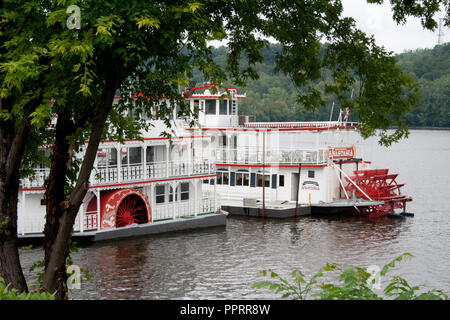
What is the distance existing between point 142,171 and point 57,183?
66.2ft

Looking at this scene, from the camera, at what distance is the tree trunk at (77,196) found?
28.7 ft

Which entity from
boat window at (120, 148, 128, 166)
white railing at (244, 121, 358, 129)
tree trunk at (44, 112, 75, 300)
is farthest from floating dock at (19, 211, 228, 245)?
tree trunk at (44, 112, 75, 300)

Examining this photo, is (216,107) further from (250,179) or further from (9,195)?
(9,195)

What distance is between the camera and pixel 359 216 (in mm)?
37375

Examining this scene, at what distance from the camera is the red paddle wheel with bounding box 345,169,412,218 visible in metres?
37.6

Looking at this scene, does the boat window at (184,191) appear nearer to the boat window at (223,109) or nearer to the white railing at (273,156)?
the white railing at (273,156)

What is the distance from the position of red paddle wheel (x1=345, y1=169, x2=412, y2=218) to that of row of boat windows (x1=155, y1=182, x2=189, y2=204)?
11181 millimetres

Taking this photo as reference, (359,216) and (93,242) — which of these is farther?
(359,216)

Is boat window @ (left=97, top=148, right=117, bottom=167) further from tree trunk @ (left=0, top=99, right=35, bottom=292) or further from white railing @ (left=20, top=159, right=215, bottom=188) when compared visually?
tree trunk @ (left=0, top=99, right=35, bottom=292)

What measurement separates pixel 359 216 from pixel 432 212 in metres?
5.78

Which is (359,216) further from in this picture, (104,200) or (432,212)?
(104,200)

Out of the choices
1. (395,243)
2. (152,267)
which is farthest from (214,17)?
(395,243)

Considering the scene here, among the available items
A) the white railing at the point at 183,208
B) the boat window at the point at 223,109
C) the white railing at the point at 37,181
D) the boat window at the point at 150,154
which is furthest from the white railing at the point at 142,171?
the boat window at the point at 223,109

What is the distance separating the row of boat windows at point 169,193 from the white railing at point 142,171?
2.93 ft
